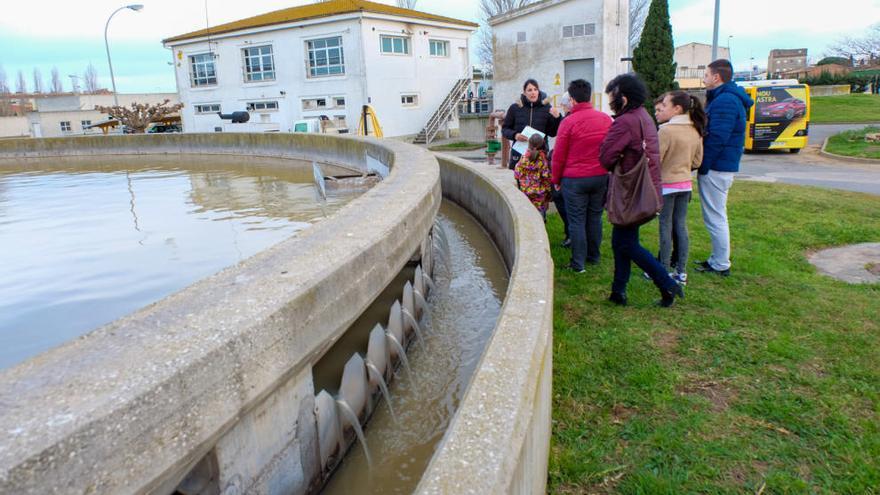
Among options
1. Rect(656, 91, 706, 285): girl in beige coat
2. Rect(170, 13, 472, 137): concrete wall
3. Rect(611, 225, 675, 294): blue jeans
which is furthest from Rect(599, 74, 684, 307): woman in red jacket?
Rect(170, 13, 472, 137): concrete wall

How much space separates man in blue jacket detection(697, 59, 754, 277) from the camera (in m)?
5.73

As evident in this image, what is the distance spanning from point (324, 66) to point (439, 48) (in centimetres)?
765

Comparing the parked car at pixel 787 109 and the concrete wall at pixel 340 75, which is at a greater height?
the concrete wall at pixel 340 75

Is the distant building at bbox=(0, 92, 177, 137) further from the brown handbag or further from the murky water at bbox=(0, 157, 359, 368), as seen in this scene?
the brown handbag

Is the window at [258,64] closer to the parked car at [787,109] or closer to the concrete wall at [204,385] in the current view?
the parked car at [787,109]

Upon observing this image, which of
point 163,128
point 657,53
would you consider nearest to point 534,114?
point 657,53

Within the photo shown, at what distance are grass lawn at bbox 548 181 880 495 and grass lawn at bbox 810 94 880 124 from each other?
32.0 meters

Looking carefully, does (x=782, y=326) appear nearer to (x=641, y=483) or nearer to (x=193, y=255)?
(x=641, y=483)

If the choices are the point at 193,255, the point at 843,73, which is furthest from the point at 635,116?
the point at 843,73

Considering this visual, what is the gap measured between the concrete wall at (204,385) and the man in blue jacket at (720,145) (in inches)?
133

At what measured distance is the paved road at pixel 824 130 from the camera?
81.0ft

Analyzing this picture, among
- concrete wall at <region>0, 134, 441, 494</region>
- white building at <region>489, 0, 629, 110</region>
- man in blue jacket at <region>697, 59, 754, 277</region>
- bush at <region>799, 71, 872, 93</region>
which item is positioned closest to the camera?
concrete wall at <region>0, 134, 441, 494</region>

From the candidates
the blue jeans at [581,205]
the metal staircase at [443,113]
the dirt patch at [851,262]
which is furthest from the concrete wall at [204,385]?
the metal staircase at [443,113]

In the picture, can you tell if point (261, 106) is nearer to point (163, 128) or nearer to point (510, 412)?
point (163, 128)
